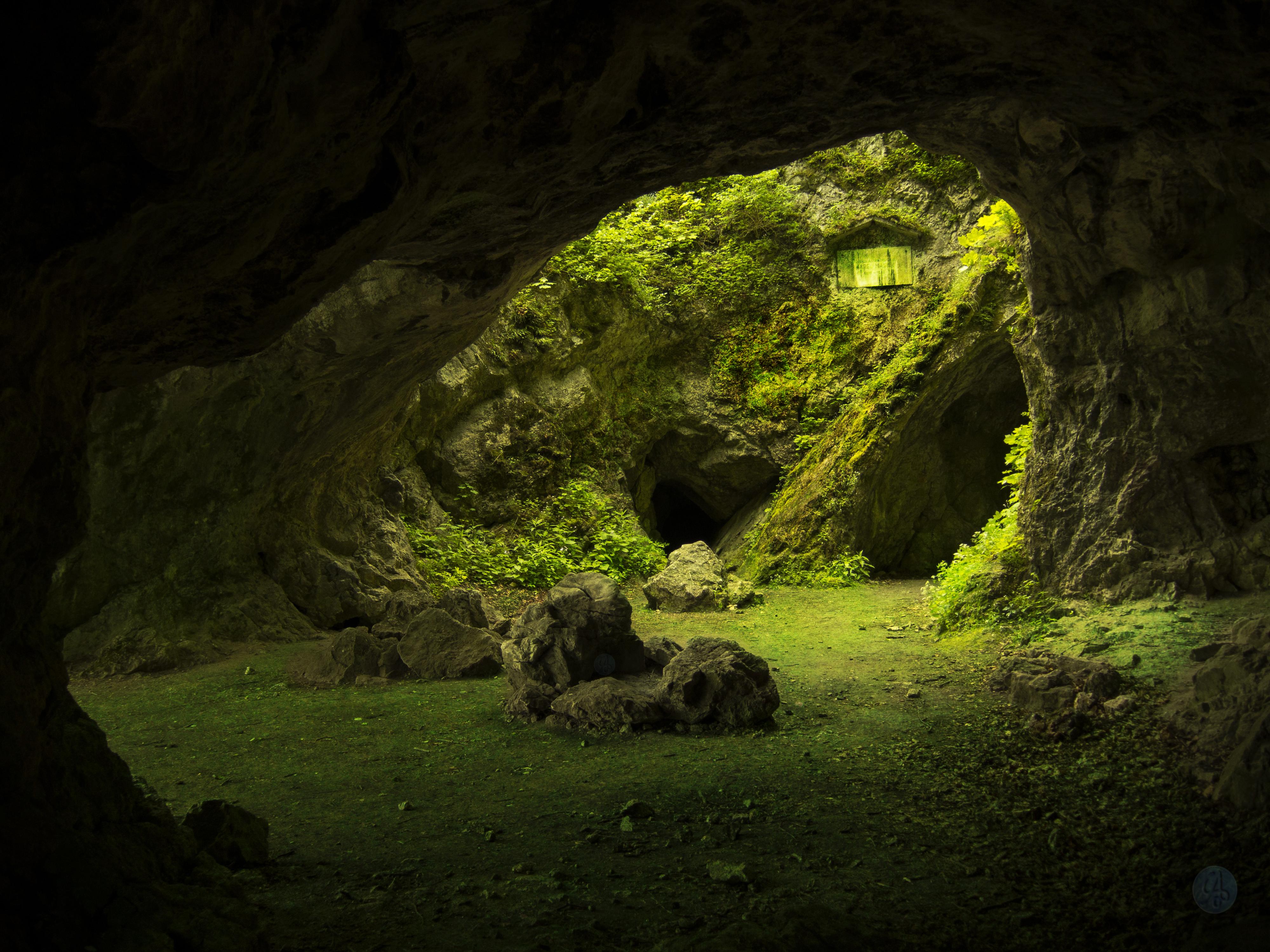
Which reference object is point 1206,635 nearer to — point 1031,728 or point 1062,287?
point 1031,728

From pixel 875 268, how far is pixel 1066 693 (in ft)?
34.7

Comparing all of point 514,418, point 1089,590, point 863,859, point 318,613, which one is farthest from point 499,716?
Answer: point 514,418

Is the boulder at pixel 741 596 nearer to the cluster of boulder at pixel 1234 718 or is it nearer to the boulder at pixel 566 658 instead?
the boulder at pixel 566 658

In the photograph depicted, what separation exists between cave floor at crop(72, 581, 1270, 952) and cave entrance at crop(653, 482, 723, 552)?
11614 mm

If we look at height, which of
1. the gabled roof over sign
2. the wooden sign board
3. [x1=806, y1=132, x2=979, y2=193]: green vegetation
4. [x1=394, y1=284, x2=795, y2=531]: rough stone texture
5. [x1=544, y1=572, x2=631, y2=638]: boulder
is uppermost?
[x1=806, y1=132, x2=979, y2=193]: green vegetation

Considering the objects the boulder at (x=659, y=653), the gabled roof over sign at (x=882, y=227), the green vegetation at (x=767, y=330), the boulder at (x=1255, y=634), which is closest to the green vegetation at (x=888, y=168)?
the green vegetation at (x=767, y=330)

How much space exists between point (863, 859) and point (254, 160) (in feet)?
11.9

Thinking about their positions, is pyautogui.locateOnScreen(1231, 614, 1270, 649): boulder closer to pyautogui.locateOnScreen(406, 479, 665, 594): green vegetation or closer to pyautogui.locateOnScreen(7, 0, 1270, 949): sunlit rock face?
pyautogui.locateOnScreen(7, 0, 1270, 949): sunlit rock face

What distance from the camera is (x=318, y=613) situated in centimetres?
959

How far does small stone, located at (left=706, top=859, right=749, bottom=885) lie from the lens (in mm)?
3391

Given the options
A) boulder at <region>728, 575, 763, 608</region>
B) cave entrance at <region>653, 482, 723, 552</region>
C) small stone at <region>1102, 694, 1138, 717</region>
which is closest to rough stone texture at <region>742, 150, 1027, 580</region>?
boulder at <region>728, 575, 763, 608</region>

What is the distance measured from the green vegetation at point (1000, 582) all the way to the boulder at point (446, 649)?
4436 mm

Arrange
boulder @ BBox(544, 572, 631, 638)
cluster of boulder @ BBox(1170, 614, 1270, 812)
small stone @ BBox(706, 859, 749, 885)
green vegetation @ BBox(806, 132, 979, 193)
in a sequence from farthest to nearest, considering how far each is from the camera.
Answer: green vegetation @ BBox(806, 132, 979, 193)
boulder @ BBox(544, 572, 631, 638)
cluster of boulder @ BBox(1170, 614, 1270, 812)
small stone @ BBox(706, 859, 749, 885)

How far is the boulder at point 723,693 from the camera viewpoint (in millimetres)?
5672
